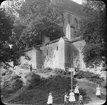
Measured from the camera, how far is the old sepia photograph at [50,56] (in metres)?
15.8

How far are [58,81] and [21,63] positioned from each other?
19.7 feet

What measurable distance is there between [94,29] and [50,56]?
10191 mm

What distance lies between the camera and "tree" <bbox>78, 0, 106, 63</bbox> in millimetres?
15078

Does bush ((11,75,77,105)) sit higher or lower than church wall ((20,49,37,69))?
lower

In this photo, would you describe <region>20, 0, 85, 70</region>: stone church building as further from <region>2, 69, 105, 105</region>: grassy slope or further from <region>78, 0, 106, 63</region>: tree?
<region>78, 0, 106, 63</region>: tree

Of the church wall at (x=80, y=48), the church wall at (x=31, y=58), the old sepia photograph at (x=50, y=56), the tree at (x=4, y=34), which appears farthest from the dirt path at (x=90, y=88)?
the church wall at (x=31, y=58)

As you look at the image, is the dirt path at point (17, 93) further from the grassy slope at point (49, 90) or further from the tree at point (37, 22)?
the tree at point (37, 22)

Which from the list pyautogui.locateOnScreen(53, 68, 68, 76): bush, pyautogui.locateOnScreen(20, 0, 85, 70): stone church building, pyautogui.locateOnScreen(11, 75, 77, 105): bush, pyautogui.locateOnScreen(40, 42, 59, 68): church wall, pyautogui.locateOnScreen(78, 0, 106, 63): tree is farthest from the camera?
pyautogui.locateOnScreen(40, 42, 59, 68): church wall

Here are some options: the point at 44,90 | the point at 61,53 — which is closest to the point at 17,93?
the point at 44,90

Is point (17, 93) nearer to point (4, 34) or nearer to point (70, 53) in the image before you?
point (4, 34)

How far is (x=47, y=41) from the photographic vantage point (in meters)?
26.0

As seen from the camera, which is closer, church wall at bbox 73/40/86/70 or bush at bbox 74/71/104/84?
bush at bbox 74/71/104/84

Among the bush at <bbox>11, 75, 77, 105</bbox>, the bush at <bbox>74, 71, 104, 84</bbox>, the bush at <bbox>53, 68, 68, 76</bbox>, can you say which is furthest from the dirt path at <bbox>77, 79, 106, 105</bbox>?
the bush at <bbox>53, 68, 68, 76</bbox>

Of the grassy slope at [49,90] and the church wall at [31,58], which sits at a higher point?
the church wall at [31,58]
